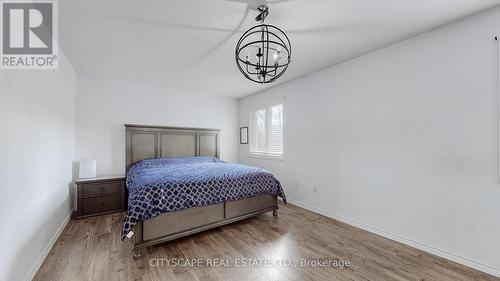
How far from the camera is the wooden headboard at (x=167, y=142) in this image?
411 centimetres

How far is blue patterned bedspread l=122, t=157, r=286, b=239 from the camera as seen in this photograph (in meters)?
2.28

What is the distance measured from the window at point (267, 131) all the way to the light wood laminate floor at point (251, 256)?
199 cm

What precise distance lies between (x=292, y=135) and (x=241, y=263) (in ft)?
8.72

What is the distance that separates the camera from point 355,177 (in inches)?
122

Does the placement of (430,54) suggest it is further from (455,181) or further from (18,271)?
(18,271)

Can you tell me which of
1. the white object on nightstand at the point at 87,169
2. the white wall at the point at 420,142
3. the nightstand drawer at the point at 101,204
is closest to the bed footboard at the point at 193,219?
the white wall at the point at 420,142

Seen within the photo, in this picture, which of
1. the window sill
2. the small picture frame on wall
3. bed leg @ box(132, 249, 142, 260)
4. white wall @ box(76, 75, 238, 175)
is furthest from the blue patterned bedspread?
the small picture frame on wall

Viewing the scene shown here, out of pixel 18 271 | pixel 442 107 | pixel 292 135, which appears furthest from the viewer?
pixel 292 135

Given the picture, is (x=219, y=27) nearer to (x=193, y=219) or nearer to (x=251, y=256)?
(x=193, y=219)

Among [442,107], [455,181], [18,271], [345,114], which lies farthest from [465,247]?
[18,271]

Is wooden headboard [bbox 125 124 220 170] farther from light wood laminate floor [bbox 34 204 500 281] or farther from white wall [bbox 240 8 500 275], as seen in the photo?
white wall [bbox 240 8 500 275]

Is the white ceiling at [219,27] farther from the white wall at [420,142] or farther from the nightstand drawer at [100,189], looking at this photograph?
the nightstand drawer at [100,189]

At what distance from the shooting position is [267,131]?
4.89 metres

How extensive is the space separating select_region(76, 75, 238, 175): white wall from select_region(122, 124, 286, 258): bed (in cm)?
29
